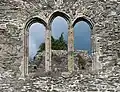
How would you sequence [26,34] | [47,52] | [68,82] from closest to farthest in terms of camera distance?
[68,82] → [47,52] → [26,34]

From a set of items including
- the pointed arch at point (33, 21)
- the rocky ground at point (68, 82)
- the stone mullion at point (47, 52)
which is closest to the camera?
the rocky ground at point (68, 82)

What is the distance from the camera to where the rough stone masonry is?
11.2m

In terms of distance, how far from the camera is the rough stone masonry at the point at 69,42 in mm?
11172

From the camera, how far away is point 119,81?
11141 millimetres

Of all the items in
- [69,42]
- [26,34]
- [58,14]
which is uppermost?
[58,14]

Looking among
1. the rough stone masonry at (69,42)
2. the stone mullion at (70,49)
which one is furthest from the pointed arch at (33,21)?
the stone mullion at (70,49)

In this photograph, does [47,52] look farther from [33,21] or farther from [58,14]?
[58,14]

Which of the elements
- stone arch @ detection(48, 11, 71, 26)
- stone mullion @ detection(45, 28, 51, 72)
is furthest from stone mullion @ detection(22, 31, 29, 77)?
stone arch @ detection(48, 11, 71, 26)

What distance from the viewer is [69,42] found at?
37.5 ft

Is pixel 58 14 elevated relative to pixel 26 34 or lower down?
elevated

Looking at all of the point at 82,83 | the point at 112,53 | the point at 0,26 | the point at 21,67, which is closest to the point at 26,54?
the point at 21,67

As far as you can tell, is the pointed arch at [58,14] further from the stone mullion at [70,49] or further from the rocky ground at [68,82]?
the rocky ground at [68,82]

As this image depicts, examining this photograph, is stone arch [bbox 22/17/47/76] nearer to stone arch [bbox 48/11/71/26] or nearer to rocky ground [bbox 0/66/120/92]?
stone arch [bbox 48/11/71/26]

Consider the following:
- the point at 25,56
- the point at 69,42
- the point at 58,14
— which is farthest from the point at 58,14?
the point at 25,56
